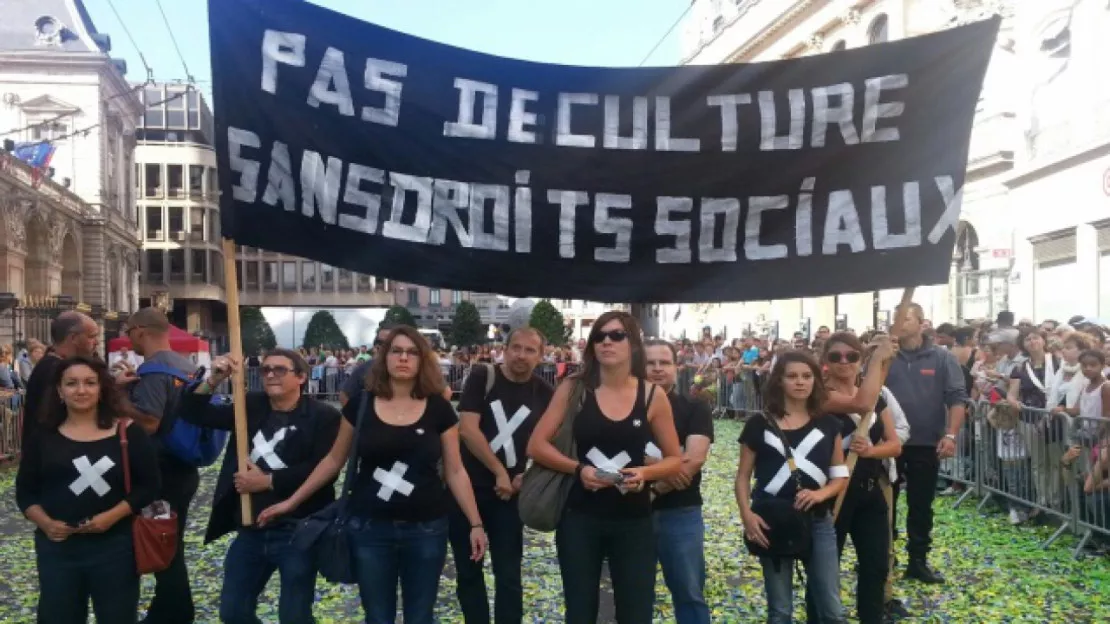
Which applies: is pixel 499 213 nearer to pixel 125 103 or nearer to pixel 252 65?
pixel 252 65

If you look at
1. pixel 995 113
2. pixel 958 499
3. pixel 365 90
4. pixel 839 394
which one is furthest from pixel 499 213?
pixel 995 113

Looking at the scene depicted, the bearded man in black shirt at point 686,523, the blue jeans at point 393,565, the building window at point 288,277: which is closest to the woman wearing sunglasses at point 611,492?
the bearded man in black shirt at point 686,523

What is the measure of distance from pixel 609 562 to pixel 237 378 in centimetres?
190

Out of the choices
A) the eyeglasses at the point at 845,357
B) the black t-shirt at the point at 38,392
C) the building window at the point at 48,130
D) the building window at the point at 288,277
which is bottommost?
the black t-shirt at the point at 38,392

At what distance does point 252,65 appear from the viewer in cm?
488

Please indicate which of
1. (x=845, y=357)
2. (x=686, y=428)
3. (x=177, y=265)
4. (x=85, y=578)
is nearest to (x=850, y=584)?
(x=845, y=357)

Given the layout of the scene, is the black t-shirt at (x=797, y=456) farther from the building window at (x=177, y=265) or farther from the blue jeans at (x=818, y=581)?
the building window at (x=177, y=265)

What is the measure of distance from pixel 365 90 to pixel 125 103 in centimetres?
5871

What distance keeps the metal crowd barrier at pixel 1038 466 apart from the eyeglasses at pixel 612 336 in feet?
17.6

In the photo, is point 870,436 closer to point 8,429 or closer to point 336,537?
point 336,537

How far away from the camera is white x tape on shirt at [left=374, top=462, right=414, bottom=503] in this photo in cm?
474

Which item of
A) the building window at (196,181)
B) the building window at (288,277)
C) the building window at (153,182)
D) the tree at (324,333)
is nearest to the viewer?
the tree at (324,333)

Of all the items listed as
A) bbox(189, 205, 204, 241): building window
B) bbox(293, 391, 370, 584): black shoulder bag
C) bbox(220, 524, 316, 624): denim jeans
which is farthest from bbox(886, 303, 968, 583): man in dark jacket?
bbox(189, 205, 204, 241): building window

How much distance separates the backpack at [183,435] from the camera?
5.37 m
